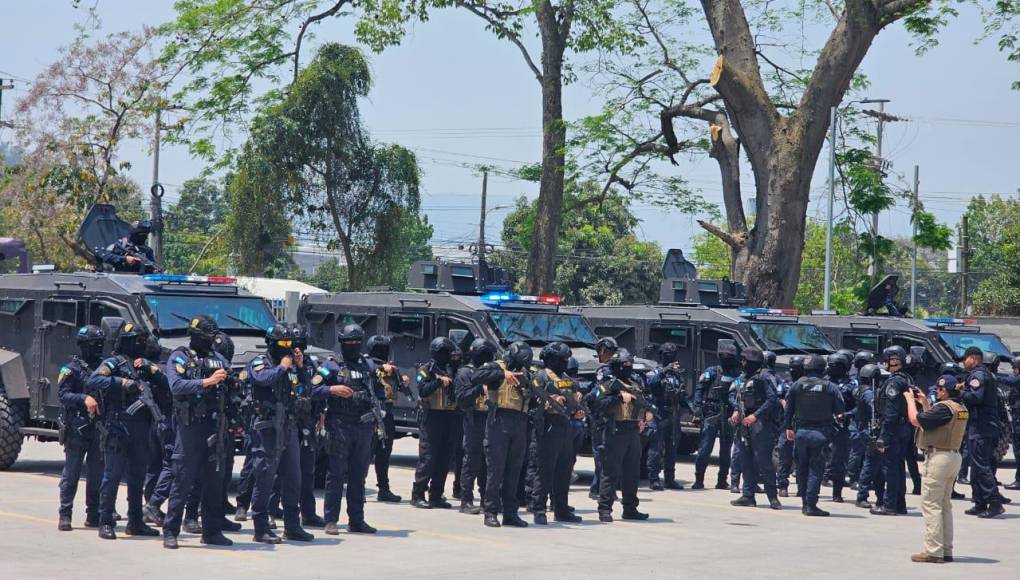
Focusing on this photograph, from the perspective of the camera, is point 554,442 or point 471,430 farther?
point 471,430

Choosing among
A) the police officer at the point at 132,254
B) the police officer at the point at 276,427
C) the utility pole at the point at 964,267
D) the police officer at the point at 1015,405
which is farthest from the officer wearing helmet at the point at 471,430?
the utility pole at the point at 964,267

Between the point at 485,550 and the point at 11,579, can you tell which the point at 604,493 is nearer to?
the point at 485,550

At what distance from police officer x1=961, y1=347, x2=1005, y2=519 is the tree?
20001 millimetres

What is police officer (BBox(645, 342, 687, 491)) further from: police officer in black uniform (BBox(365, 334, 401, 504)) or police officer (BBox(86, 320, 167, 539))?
police officer (BBox(86, 320, 167, 539))

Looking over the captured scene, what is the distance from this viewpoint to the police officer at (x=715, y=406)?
52.4ft

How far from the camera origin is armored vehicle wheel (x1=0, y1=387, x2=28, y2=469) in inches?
588

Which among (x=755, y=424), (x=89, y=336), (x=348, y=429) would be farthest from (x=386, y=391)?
(x=755, y=424)

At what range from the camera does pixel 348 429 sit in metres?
11.3

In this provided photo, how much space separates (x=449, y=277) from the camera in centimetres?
1833

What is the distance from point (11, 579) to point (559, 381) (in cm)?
532

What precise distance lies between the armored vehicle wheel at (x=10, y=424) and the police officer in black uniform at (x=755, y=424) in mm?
7743

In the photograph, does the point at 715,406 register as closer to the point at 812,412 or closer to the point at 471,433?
the point at 812,412

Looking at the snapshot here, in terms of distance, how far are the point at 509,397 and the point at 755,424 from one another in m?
3.58

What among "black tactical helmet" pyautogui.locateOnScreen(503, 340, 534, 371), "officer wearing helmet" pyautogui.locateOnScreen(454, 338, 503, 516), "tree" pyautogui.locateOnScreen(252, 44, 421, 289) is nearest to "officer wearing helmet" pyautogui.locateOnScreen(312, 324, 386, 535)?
"officer wearing helmet" pyautogui.locateOnScreen(454, 338, 503, 516)
